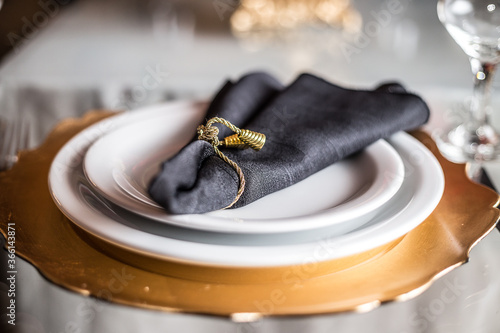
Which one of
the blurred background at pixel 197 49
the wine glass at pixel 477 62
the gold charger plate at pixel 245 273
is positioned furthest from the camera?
the blurred background at pixel 197 49

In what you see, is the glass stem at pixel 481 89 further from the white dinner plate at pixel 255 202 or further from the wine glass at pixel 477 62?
the white dinner plate at pixel 255 202

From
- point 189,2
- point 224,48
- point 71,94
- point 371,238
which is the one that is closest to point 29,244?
point 371,238

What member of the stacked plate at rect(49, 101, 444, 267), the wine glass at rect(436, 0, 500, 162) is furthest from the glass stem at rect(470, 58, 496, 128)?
the stacked plate at rect(49, 101, 444, 267)

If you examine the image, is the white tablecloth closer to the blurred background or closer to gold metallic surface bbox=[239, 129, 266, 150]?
the blurred background

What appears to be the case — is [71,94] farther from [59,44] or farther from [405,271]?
[405,271]

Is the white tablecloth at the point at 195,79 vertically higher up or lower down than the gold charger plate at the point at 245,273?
lower down

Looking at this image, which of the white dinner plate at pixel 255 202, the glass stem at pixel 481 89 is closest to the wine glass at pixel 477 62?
the glass stem at pixel 481 89

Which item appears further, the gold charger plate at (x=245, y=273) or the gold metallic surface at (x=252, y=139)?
the gold metallic surface at (x=252, y=139)
